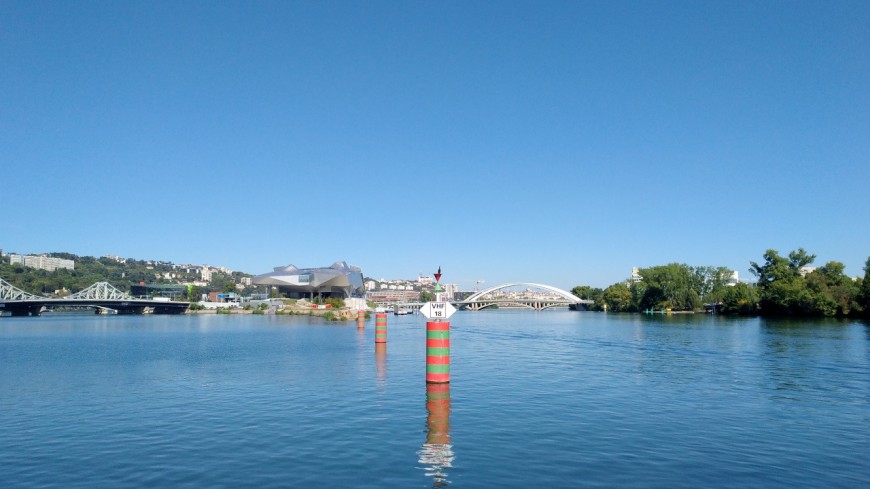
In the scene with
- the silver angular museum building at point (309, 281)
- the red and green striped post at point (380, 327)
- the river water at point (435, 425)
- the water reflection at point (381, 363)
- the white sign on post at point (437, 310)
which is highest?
the silver angular museum building at point (309, 281)

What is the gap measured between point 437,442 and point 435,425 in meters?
1.53

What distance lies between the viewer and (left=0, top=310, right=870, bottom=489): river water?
10.2m

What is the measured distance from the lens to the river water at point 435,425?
10.2m

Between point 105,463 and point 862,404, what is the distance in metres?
19.3

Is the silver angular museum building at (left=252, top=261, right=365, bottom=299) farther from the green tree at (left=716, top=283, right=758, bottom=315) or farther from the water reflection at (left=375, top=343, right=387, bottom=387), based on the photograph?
the water reflection at (left=375, top=343, right=387, bottom=387)

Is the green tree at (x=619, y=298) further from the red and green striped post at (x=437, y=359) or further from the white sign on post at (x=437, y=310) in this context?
the white sign on post at (x=437, y=310)

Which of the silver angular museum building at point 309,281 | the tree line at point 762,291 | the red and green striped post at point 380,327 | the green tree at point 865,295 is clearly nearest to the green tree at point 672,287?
the tree line at point 762,291

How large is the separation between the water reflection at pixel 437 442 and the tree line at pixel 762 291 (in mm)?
81194

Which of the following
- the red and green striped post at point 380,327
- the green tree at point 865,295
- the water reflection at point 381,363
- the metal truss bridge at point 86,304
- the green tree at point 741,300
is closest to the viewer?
the water reflection at point 381,363

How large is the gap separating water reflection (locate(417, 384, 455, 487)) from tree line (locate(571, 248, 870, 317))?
8119 cm

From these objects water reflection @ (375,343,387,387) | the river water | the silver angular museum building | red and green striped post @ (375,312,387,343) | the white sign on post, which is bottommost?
water reflection @ (375,343,387,387)

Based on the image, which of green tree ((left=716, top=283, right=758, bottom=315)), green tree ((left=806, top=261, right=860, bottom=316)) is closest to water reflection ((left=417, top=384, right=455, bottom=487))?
green tree ((left=806, top=261, right=860, bottom=316))

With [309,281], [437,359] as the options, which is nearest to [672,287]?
[309,281]

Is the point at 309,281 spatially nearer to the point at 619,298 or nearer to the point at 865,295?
the point at 619,298
